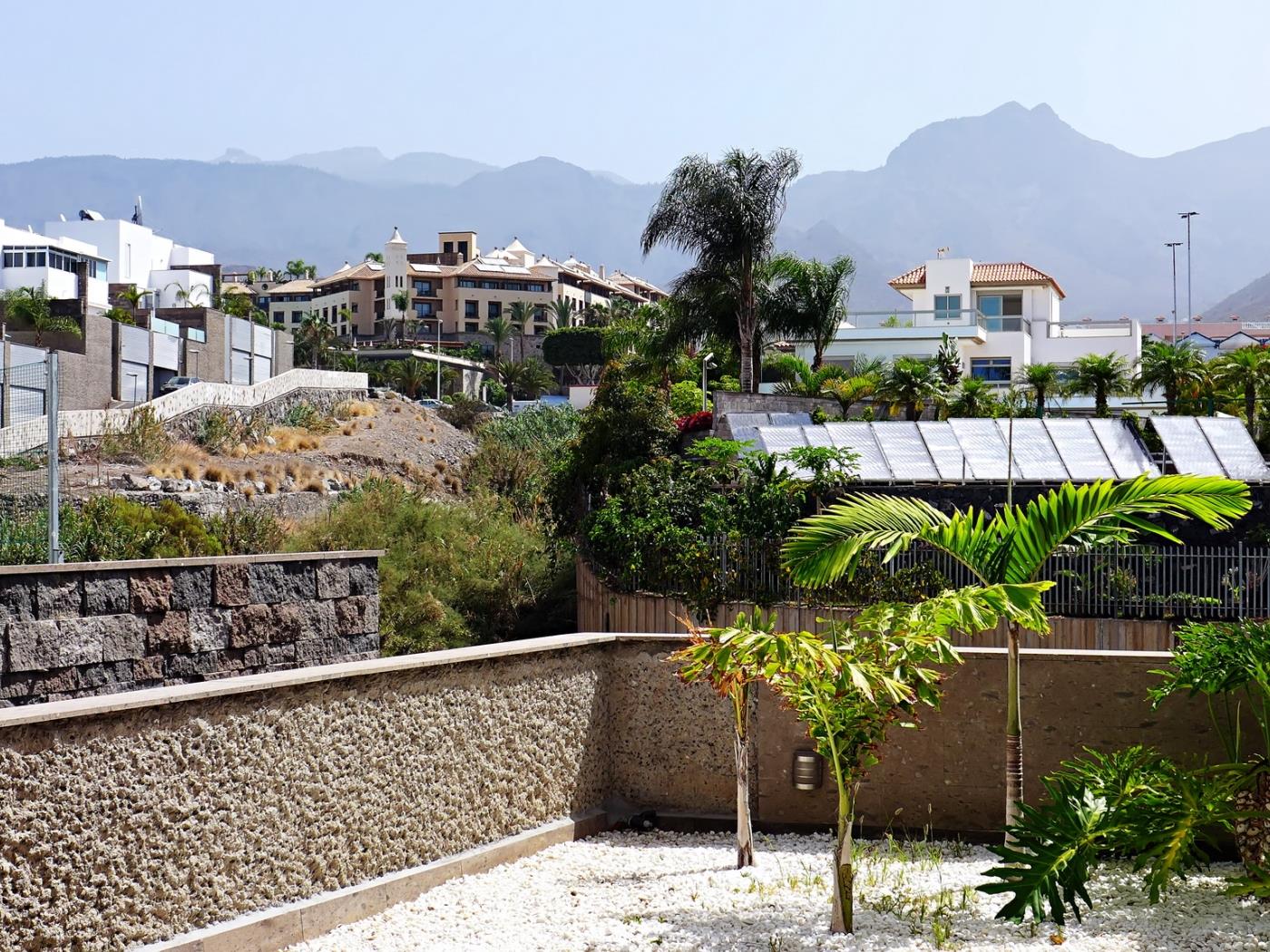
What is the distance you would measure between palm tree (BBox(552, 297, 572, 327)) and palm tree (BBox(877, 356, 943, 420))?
80817mm

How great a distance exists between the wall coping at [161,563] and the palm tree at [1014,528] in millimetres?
3792

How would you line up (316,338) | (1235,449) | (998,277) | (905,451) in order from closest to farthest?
(905,451), (1235,449), (998,277), (316,338)

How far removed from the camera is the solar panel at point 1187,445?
1948cm

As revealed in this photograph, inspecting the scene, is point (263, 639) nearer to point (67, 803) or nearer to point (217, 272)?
point (67, 803)

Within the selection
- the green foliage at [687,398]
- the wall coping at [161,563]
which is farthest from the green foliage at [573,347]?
the wall coping at [161,563]

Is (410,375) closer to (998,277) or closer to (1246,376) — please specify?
(998,277)

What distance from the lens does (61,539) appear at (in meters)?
12.4

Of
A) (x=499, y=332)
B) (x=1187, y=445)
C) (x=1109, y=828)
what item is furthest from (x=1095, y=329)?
(x=499, y=332)

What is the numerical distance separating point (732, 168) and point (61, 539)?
22.9 meters

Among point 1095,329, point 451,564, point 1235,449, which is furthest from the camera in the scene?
point 1095,329

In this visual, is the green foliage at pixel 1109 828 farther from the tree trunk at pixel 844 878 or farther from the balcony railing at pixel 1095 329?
the balcony railing at pixel 1095 329

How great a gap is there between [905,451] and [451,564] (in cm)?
727

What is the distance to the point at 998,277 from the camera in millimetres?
56969

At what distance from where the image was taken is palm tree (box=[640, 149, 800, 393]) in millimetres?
31547
